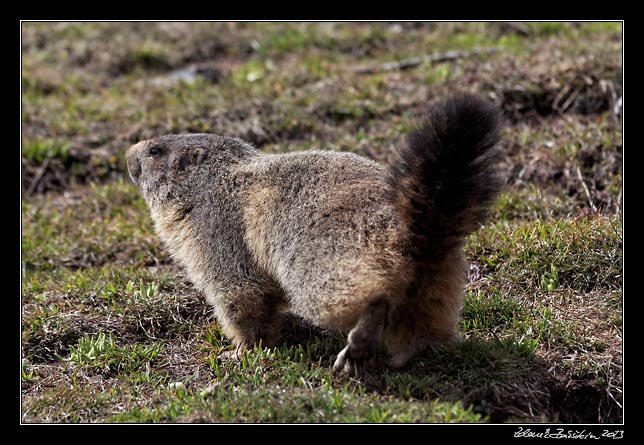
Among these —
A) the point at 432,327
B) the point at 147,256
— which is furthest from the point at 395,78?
the point at 432,327

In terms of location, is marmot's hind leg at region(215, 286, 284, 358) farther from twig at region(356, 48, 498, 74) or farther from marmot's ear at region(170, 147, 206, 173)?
twig at region(356, 48, 498, 74)

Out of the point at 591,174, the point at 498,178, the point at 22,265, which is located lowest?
the point at 22,265

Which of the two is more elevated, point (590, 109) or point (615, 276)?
point (590, 109)

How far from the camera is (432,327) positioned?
4.92 metres

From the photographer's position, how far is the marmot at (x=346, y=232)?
4426mm

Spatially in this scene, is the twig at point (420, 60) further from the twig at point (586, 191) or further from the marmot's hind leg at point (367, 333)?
the marmot's hind leg at point (367, 333)

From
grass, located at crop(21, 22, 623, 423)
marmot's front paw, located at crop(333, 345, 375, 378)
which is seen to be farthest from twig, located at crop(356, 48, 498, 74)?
marmot's front paw, located at crop(333, 345, 375, 378)

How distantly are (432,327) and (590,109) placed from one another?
486cm

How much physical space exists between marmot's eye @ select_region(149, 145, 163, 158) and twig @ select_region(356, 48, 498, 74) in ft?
16.6

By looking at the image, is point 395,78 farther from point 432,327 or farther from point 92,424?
point 92,424

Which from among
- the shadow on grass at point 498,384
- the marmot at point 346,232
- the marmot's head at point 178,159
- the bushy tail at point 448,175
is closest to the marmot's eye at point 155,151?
the marmot's head at point 178,159

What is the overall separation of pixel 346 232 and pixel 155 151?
7.45 ft

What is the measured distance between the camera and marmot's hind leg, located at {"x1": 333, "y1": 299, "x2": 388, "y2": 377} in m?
4.50

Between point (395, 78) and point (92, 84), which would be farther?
point (92, 84)
